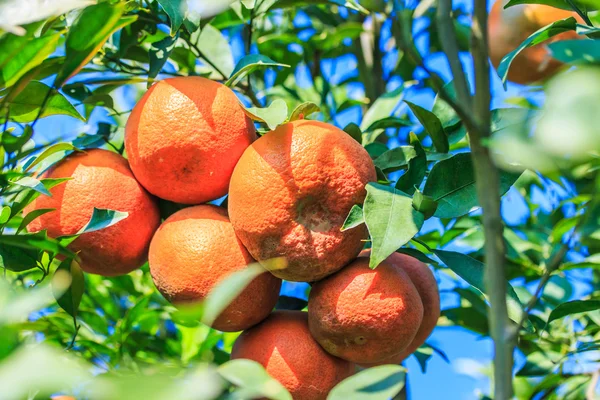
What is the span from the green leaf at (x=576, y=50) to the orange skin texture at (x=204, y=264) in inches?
20.7

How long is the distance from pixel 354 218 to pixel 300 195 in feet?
0.23

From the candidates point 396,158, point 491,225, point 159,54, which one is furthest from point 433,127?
point 491,225

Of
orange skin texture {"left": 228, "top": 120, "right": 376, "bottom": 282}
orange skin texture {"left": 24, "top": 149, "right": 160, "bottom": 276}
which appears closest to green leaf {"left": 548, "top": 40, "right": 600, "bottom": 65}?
orange skin texture {"left": 228, "top": 120, "right": 376, "bottom": 282}

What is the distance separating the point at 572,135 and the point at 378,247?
0.48 metres

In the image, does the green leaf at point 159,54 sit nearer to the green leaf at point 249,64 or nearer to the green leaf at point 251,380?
the green leaf at point 249,64

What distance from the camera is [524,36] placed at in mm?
1562

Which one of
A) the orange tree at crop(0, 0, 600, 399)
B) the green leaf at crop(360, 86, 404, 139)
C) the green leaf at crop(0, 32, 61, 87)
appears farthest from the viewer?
the green leaf at crop(360, 86, 404, 139)

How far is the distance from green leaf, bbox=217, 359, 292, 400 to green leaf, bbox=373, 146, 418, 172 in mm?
551

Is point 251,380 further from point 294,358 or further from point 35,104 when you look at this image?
point 35,104

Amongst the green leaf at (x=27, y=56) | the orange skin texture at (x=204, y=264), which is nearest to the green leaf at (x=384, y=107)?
the orange skin texture at (x=204, y=264)

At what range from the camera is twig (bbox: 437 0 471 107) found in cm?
60

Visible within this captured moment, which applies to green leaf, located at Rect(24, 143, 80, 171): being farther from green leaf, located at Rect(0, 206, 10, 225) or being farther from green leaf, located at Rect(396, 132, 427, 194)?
green leaf, located at Rect(396, 132, 427, 194)

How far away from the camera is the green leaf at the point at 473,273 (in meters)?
0.91

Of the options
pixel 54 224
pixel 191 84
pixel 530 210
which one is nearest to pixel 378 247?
pixel 191 84
